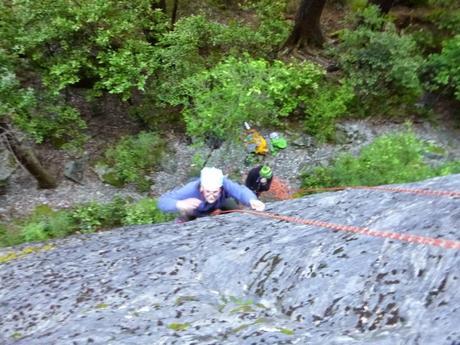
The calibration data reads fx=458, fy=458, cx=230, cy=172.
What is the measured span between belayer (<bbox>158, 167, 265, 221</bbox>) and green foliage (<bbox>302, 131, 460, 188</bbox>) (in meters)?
4.91

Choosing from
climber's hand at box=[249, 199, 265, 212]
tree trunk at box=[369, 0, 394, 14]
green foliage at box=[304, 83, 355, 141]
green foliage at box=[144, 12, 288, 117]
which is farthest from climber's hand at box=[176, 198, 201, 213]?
tree trunk at box=[369, 0, 394, 14]

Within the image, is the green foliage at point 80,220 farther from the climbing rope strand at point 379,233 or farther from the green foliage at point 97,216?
the climbing rope strand at point 379,233

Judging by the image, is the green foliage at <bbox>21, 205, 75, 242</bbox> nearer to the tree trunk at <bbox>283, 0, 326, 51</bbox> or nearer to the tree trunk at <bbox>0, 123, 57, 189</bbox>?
the tree trunk at <bbox>0, 123, 57, 189</bbox>

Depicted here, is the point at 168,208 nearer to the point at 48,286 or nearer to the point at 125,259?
the point at 125,259

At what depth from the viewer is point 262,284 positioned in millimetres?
4566

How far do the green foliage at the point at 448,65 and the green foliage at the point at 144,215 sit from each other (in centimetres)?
856

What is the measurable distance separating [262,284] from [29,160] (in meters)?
8.77

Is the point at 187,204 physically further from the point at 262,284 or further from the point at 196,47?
the point at 196,47

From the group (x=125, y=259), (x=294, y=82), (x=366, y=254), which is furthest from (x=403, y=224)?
(x=294, y=82)

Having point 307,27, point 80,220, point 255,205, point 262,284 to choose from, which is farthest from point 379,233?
point 307,27

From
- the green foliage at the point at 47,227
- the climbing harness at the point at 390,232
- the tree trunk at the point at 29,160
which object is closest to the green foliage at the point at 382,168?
the climbing harness at the point at 390,232

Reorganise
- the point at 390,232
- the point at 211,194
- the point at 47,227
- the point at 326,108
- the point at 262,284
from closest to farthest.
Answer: the point at 390,232 < the point at 262,284 < the point at 211,194 < the point at 47,227 < the point at 326,108

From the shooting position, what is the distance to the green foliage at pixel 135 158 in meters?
12.2

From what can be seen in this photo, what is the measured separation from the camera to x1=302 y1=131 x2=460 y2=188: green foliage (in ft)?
33.3
